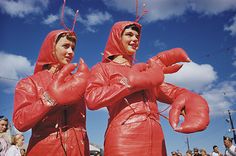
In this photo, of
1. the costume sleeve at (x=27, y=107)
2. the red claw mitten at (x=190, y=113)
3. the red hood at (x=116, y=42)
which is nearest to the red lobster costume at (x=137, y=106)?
the red claw mitten at (x=190, y=113)

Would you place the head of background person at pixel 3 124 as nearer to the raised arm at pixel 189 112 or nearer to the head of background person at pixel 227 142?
the raised arm at pixel 189 112

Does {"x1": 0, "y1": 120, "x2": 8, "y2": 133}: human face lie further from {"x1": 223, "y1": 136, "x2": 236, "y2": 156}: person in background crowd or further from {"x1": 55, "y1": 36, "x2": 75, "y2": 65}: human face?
{"x1": 223, "y1": 136, "x2": 236, "y2": 156}: person in background crowd

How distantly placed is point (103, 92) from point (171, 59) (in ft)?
3.16

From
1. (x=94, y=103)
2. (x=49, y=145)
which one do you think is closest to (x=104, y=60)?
(x=94, y=103)

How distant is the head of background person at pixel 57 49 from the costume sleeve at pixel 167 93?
Result: 1149 millimetres

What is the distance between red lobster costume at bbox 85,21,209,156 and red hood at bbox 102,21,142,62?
0.26m

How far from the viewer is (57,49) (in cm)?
351

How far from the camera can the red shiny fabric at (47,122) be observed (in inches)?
112

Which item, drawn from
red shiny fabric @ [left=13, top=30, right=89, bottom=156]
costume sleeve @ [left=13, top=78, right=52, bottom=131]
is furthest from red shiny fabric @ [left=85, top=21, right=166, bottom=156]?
costume sleeve @ [left=13, top=78, right=52, bottom=131]

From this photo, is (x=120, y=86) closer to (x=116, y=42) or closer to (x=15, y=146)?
(x=116, y=42)

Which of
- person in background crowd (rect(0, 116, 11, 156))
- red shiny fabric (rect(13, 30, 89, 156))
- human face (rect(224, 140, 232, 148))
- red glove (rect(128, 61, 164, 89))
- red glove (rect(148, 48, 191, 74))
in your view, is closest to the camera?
red glove (rect(128, 61, 164, 89))

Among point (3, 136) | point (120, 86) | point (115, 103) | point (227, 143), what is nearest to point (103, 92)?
point (120, 86)

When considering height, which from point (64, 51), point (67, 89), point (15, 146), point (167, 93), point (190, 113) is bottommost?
point (15, 146)

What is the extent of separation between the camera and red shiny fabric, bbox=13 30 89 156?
9.30 feet
